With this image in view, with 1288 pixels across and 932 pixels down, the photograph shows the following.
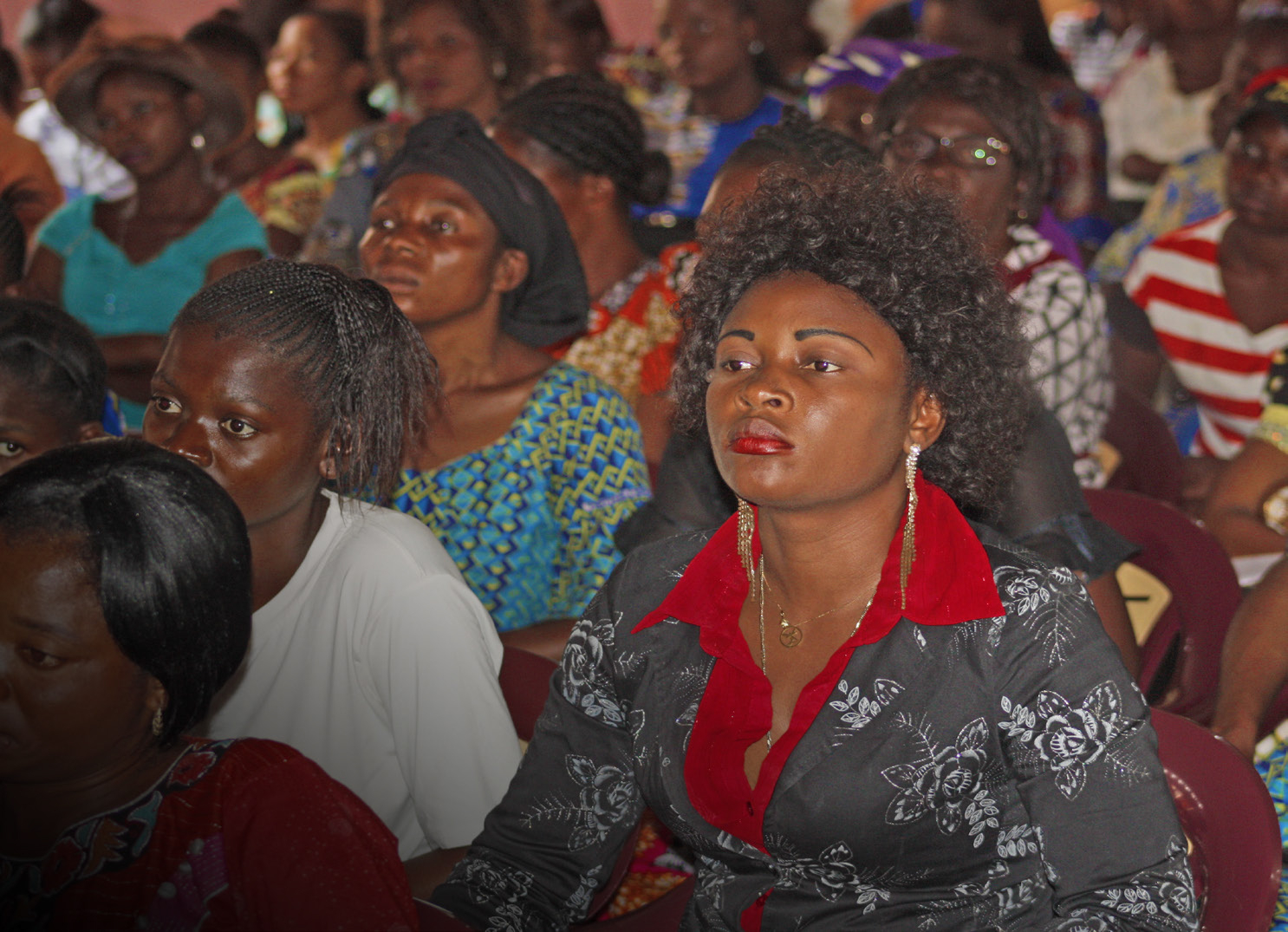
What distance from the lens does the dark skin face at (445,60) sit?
15.0 ft

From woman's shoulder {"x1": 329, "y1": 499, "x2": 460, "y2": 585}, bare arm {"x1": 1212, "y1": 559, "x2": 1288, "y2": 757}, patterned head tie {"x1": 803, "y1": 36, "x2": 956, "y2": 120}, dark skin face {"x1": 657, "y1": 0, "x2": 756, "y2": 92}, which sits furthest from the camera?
dark skin face {"x1": 657, "y1": 0, "x2": 756, "y2": 92}

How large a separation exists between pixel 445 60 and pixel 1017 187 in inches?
86.9

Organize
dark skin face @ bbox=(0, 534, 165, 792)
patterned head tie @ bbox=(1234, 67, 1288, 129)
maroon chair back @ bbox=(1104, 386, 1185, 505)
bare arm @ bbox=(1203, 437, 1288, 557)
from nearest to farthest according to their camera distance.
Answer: dark skin face @ bbox=(0, 534, 165, 792), bare arm @ bbox=(1203, 437, 1288, 557), maroon chair back @ bbox=(1104, 386, 1185, 505), patterned head tie @ bbox=(1234, 67, 1288, 129)

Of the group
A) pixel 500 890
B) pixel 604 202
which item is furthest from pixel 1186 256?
pixel 500 890

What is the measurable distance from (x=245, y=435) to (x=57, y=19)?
4.93 metres

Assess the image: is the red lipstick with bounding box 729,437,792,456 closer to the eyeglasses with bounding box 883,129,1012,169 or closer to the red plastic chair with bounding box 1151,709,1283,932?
the red plastic chair with bounding box 1151,709,1283,932

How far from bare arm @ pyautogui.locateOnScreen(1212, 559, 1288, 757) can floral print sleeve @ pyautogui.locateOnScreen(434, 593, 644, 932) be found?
99 cm

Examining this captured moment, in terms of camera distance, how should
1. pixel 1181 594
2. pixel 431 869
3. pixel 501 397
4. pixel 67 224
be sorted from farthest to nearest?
pixel 67 224 < pixel 501 397 < pixel 1181 594 < pixel 431 869

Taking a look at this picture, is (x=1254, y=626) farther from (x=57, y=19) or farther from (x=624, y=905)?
(x=57, y=19)

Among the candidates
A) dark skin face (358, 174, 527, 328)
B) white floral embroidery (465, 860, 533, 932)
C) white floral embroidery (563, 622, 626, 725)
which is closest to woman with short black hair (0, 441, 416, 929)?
white floral embroidery (465, 860, 533, 932)

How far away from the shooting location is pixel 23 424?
7.20 ft

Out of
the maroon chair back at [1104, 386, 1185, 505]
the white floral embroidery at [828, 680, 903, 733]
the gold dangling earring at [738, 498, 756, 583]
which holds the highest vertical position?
the gold dangling earring at [738, 498, 756, 583]

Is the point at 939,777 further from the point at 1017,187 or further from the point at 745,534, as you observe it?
the point at 1017,187

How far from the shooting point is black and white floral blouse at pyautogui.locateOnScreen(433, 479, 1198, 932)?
4.75 feet
